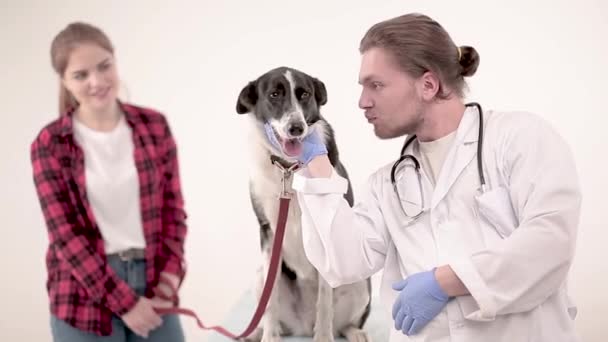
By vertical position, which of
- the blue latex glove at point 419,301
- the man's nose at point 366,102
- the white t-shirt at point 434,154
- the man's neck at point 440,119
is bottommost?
the blue latex glove at point 419,301

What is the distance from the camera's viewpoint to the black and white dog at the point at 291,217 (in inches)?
68.0

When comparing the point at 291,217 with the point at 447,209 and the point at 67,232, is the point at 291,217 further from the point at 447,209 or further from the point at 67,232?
the point at 67,232

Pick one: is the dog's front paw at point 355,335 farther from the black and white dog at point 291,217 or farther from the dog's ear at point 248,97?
the dog's ear at point 248,97

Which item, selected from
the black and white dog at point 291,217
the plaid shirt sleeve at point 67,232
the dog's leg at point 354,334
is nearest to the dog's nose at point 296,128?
the black and white dog at point 291,217

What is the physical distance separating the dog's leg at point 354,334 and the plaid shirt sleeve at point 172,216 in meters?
0.70

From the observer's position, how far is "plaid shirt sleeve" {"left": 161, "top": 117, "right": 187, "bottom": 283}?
4.91 feet

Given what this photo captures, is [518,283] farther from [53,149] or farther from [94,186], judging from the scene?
[53,149]

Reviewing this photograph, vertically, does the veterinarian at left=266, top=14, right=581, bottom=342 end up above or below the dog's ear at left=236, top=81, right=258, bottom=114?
below

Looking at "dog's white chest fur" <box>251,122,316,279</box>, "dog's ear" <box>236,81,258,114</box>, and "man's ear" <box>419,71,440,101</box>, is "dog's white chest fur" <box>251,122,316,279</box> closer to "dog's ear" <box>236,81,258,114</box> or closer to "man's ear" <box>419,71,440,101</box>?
"dog's ear" <box>236,81,258,114</box>

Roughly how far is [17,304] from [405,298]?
107cm

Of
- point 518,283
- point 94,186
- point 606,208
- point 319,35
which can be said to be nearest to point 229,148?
point 319,35

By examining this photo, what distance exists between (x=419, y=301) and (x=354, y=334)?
1.58 ft

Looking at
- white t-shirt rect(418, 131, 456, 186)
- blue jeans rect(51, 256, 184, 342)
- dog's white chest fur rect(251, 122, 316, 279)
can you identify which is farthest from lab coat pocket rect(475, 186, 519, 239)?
blue jeans rect(51, 256, 184, 342)

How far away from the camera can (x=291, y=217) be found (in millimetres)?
1868
